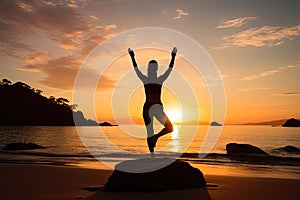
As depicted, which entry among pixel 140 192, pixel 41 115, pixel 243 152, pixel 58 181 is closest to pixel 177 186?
pixel 140 192

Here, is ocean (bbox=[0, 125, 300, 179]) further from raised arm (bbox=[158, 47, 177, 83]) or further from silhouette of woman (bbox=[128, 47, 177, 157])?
raised arm (bbox=[158, 47, 177, 83])

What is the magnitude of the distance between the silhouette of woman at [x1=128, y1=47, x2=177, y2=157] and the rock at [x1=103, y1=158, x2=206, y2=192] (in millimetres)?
918

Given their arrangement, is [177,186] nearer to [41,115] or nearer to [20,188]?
[20,188]

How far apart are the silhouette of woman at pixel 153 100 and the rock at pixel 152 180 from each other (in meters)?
0.92

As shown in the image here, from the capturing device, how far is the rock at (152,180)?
7.16 m

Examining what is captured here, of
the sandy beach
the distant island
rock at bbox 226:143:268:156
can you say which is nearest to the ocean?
rock at bbox 226:143:268:156

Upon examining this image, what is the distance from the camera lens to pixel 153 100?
842 centimetres

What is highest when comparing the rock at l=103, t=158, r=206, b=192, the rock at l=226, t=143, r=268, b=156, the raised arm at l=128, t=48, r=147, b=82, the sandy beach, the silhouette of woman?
the raised arm at l=128, t=48, r=147, b=82

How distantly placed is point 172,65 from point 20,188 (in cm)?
546

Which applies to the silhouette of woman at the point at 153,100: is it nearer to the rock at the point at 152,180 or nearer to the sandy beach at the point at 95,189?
the rock at the point at 152,180

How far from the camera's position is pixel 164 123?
26.9ft

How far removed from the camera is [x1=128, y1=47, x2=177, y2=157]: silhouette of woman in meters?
8.25

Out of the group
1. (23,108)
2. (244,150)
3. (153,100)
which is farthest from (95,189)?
(23,108)

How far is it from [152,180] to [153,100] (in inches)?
92.5
